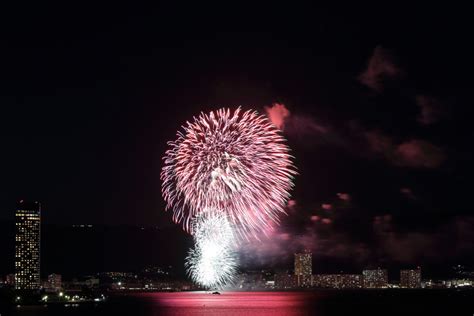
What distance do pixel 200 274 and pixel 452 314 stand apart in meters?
63.7

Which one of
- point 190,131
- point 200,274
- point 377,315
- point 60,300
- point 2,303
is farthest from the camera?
point 60,300

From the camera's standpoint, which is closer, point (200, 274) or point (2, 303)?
point (200, 274)

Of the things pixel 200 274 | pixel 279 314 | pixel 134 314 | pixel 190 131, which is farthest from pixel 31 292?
pixel 190 131

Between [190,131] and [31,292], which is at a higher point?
[190,131]

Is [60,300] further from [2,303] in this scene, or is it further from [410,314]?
[410,314]

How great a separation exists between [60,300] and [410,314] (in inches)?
3589

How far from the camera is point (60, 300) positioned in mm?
190125

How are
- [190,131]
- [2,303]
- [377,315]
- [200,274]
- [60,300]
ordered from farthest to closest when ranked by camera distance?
[60,300] → [2,303] → [377,315] → [200,274] → [190,131]

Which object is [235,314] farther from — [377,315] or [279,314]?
[377,315]

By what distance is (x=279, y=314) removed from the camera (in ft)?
453

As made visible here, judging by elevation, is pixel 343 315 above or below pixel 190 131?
below

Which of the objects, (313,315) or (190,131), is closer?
(190,131)

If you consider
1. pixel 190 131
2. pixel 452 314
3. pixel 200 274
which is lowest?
pixel 452 314

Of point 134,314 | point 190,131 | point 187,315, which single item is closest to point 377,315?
point 187,315
